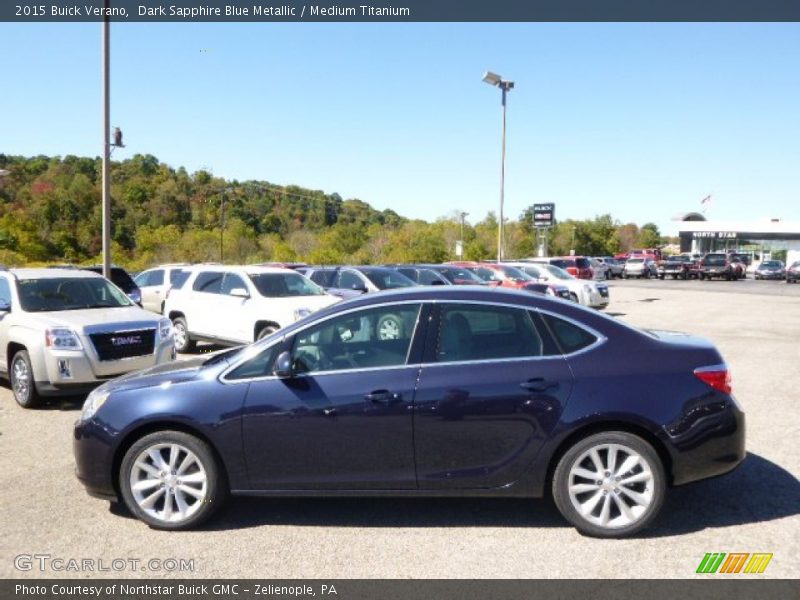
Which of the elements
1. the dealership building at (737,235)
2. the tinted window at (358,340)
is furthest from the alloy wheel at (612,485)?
the dealership building at (737,235)

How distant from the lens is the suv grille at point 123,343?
8.00m

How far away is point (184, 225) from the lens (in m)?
63.7

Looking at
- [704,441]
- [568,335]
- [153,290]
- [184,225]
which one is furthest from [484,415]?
[184,225]

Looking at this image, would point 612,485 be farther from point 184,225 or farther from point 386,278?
point 184,225

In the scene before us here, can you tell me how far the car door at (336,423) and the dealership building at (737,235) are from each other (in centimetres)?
7806

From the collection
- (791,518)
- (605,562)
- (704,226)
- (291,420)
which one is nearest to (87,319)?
(291,420)

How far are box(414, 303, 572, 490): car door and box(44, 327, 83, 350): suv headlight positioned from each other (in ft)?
17.5

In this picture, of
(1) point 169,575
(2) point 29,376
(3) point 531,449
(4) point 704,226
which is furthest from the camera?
(4) point 704,226

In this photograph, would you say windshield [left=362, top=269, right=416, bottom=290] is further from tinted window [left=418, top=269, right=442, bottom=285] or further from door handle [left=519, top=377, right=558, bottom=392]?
door handle [left=519, top=377, right=558, bottom=392]

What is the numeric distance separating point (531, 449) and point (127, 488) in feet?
8.91

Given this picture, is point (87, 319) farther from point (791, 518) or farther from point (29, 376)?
point (791, 518)

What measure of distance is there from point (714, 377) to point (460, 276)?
1638 cm

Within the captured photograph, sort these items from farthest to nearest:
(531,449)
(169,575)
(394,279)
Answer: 1. (394,279)
2. (531,449)
3. (169,575)

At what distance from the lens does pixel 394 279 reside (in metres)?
16.1
